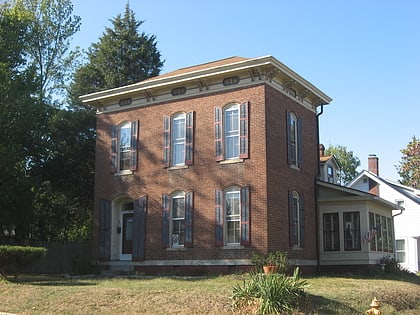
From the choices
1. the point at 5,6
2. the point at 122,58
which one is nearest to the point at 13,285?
the point at 5,6

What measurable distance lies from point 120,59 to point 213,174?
64.5 feet

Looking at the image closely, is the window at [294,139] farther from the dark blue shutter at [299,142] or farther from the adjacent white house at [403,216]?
the adjacent white house at [403,216]

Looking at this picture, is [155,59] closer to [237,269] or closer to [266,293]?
[237,269]

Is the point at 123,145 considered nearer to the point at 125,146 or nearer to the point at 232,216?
the point at 125,146

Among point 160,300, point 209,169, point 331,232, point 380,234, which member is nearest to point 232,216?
point 209,169

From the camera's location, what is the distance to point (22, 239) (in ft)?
87.8

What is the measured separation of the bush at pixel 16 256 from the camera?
1698 cm

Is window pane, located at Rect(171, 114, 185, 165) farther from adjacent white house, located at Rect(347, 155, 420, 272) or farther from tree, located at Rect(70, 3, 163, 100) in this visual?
adjacent white house, located at Rect(347, 155, 420, 272)

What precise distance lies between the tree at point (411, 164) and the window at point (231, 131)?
137 ft

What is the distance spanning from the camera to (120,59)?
3822 cm

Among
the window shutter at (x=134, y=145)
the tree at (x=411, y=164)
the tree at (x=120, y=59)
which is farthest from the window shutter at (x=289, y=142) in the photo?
the tree at (x=411, y=164)

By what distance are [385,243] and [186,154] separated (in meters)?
11.0

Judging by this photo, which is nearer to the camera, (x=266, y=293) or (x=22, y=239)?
(x=266, y=293)

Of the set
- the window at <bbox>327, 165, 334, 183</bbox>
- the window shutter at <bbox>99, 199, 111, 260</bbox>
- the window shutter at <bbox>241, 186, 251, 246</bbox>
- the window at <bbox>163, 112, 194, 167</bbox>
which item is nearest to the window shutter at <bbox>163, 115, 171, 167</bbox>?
the window at <bbox>163, 112, 194, 167</bbox>
